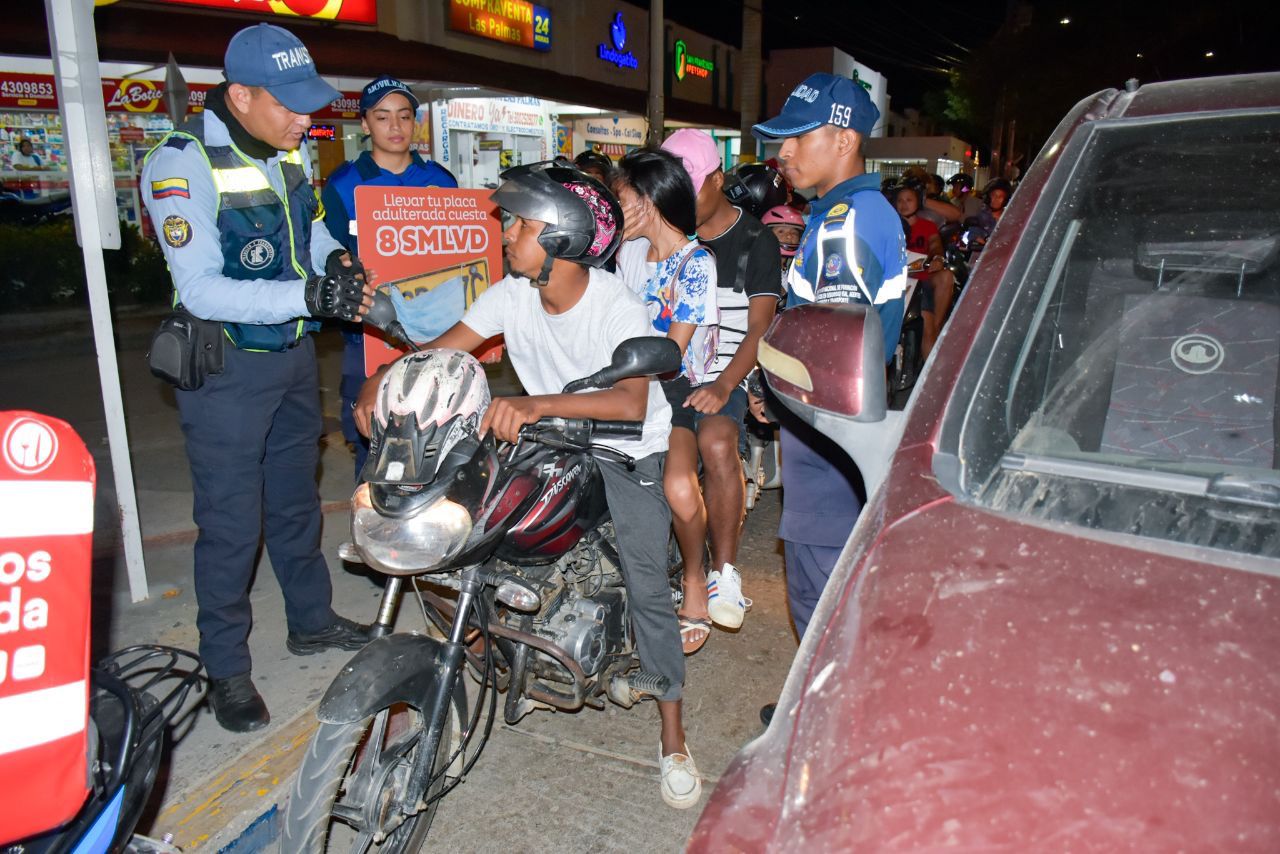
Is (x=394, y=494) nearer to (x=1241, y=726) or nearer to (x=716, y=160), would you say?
(x=1241, y=726)

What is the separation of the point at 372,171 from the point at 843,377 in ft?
12.4

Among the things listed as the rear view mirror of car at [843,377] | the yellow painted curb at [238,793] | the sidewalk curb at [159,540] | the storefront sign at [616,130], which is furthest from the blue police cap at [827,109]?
the storefront sign at [616,130]

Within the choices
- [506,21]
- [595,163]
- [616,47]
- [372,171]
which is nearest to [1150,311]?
[372,171]

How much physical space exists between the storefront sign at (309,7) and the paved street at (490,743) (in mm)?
8663

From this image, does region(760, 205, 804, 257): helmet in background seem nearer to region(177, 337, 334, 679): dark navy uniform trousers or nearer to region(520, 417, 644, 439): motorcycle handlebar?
region(177, 337, 334, 679): dark navy uniform trousers

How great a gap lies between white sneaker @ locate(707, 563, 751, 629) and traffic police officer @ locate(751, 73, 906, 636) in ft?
2.54

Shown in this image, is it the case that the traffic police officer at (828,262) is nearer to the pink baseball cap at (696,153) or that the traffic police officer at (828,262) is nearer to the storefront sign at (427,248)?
the pink baseball cap at (696,153)

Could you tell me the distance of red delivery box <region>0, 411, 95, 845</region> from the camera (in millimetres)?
1429

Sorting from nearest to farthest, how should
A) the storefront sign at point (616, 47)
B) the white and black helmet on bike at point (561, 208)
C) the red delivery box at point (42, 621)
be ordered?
the red delivery box at point (42, 621) < the white and black helmet on bike at point (561, 208) < the storefront sign at point (616, 47)

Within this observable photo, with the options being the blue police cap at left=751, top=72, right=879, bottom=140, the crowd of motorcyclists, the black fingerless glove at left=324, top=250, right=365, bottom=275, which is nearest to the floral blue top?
the crowd of motorcyclists

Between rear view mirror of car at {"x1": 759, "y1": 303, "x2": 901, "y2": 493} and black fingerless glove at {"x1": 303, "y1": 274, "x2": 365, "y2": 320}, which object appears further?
black fingerless glove at {"x1": 303, "y1": 274, "x2": 365, "y2": 320}

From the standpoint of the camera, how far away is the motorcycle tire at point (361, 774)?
2295 mm

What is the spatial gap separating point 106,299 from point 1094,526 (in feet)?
13.0

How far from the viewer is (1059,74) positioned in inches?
1336
